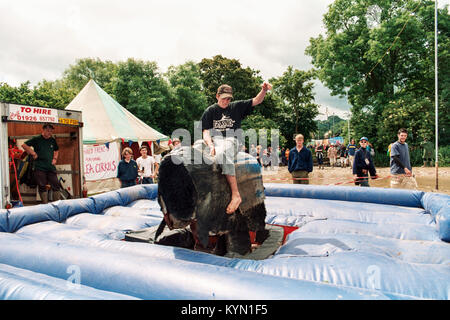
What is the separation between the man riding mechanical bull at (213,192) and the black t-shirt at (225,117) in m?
0.17

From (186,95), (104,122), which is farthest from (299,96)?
(104,122)

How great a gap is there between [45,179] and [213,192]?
14.8 feet

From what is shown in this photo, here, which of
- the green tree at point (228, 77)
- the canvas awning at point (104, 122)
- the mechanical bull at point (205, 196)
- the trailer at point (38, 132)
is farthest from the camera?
the green tree at point (228, 77)

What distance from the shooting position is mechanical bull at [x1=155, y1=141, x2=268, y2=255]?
2332 millimetres

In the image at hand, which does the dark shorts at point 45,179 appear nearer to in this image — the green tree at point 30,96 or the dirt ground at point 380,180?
the dirt ground at point 380,180

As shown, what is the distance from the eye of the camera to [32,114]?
16.3 feet

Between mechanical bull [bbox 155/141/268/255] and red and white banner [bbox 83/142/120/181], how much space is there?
692 cm

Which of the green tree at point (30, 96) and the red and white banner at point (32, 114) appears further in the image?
the green tree at point (30, 96)

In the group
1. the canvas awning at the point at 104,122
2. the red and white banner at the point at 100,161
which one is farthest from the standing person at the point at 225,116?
the red and white banner at the point at 100,161

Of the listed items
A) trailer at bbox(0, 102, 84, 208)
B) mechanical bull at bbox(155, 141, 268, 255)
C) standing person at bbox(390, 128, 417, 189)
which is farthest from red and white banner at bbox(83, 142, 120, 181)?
standing person at bbox(390, 128, 417, 189)

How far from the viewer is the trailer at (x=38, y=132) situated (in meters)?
4.83

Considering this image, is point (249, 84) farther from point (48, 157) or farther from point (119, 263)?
point (119, 263)

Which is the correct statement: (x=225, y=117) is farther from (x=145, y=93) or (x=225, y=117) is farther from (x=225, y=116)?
(x=145, y=93)
